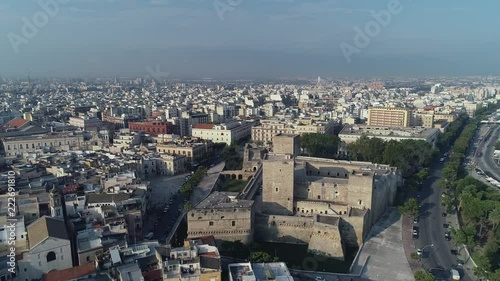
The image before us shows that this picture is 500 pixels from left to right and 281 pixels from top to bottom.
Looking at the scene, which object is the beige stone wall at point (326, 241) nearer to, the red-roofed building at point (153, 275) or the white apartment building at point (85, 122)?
the red-roofed building at point (153, 275)

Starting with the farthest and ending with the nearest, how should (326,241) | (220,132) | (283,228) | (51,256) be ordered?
(220,132)
(283,228)
(326,241)
(51,256)

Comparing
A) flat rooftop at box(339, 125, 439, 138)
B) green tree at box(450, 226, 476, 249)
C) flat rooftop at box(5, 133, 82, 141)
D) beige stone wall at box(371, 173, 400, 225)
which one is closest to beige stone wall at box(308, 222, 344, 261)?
beige stone wall at box(371, 173, 400, 225)

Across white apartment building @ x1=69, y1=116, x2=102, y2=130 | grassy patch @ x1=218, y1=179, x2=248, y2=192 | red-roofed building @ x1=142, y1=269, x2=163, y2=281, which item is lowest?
grassy patch @ x1=218, y1=179, x2=248, y2=192

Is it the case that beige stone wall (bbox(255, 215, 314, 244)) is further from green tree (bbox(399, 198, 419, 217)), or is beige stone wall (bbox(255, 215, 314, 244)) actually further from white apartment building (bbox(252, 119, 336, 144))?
white apartment building (bbox(252, 119, 336, 144))

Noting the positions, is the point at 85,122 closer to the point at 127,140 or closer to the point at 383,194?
the point at 127,140

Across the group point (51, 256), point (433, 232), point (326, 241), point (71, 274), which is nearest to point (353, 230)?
point (326, 241)

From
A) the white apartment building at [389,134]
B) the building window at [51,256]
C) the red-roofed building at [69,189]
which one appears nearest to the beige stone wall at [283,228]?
the building window at [51,256]
